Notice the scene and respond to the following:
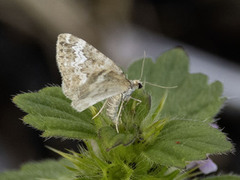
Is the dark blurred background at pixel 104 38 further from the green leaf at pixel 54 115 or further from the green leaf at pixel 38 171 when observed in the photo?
the green leaf at pixel 54 115

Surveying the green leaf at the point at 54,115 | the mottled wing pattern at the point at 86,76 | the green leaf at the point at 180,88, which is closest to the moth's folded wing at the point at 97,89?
the mottled wing pattern at the point at 86,76

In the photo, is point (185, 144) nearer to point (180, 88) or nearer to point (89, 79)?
point (89, 79)

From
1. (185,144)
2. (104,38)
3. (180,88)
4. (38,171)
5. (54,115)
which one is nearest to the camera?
(185,144)

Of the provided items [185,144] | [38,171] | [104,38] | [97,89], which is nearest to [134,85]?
[97,89]

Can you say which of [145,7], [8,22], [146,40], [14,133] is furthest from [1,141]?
[145,7]

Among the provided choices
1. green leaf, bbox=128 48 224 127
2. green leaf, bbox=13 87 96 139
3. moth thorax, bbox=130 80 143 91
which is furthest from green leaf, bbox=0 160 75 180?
moth thorax, bbox=130 80 143 91
